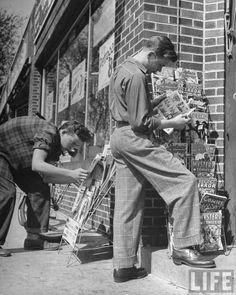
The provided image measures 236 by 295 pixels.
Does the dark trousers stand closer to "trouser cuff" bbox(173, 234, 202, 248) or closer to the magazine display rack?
the magazine display rack

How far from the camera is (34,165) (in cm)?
409

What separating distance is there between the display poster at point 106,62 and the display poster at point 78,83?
0.97 metres

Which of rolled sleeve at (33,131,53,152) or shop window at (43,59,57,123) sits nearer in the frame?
rolled sleeve at (33,131,53,152)

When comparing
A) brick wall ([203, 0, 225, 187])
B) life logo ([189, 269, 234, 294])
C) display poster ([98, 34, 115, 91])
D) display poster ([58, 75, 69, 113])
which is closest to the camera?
life logo ([189, 269, 234, 294])

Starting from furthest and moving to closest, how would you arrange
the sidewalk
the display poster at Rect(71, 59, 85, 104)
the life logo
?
the display poster at Rect(71, 59, 85, 104) < the sidewalk < the life logo

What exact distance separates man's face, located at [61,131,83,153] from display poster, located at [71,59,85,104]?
8.91ft

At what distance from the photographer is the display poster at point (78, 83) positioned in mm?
7188

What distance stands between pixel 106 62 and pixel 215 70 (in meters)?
2.09

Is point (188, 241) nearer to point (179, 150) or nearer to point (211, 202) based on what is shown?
point (211, 202)

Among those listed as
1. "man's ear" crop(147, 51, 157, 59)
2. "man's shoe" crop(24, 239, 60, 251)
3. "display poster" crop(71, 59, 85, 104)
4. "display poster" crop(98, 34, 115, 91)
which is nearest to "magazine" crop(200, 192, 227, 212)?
"man's ear" crop(147, 51, 157, 59)

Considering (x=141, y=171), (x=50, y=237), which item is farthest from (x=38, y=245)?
(x=141, y=171)

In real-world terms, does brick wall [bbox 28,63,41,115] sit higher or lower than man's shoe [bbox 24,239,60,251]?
higher

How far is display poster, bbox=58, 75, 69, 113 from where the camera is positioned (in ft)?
27.3

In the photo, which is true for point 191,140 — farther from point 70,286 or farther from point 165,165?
point 70,286
